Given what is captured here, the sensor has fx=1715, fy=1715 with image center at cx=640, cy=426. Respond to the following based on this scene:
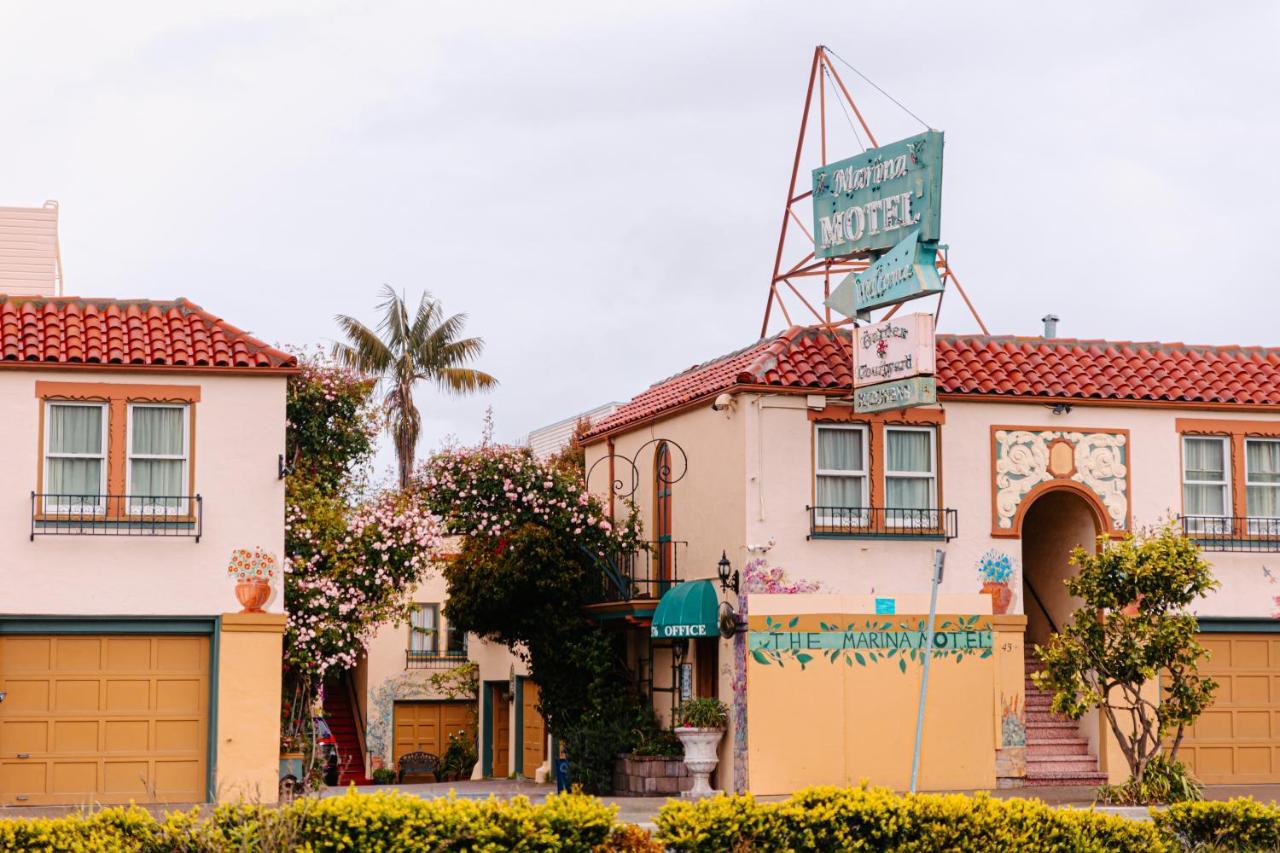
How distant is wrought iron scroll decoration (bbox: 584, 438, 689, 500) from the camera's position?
90.3 ft

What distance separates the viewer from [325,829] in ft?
42.7

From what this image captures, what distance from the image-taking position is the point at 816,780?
24.6 metres

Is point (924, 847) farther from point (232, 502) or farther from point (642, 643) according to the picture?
point (642, 643)

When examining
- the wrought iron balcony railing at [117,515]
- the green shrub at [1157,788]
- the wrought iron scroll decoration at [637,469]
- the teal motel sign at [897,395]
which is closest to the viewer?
the green shrub at [1157,788]

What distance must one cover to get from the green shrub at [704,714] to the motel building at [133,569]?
19.0 ft

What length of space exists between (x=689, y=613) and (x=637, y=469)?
204 inches

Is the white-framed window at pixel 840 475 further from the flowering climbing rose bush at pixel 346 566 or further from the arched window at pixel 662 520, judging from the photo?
the flowering climbing rose bush at pixel 346 566

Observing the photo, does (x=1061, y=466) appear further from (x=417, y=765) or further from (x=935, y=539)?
(x=417, y=765)

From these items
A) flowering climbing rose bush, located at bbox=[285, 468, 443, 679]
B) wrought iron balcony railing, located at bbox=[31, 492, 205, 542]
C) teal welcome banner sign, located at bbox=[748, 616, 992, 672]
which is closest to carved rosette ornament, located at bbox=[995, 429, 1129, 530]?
teal welcome banner sign, located at bbox=[748, 616, 992, 672]

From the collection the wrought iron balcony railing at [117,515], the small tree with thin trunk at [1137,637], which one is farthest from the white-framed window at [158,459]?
the small tree with thin trunk at [1137,637]

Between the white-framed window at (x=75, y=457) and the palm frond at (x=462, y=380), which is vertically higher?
the palm frond at (x=462, y=380)

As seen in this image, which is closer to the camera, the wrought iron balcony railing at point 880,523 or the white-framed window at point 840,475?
the wrought iron balcony railing at point 880,523

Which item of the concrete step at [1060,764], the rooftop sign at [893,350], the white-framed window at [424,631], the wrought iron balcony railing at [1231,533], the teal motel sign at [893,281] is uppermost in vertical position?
the teal motel sign at [893,281]

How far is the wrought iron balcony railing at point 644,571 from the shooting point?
27250mm
